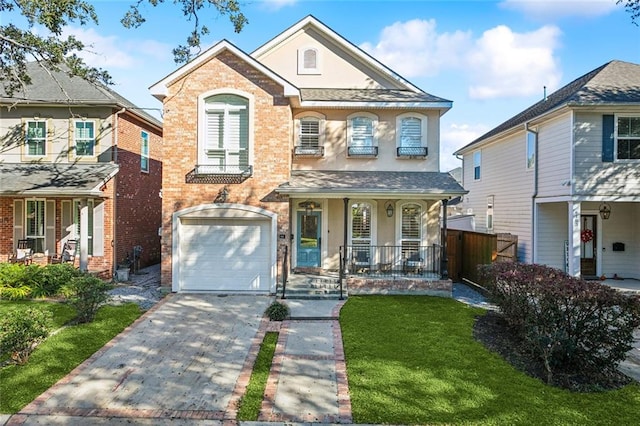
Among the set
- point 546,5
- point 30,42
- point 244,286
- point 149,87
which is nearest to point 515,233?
point 546,5

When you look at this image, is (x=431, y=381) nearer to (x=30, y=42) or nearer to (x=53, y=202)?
(x=30, y=42)

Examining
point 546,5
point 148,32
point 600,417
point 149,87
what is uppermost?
point 546,5

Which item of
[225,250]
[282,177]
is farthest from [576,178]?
[225,250]

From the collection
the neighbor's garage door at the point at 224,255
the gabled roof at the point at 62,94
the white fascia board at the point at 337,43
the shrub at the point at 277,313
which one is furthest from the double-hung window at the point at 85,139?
the shrub at the point at 277,313

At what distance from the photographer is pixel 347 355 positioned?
6.96m

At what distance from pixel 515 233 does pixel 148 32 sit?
1524cm

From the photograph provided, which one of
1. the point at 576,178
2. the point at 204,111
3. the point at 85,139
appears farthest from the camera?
the point at 85,139

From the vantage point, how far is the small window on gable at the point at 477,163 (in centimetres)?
1962

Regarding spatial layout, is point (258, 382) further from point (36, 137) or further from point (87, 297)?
point (36, 137)

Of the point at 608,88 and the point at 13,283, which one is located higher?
the point at 608,88

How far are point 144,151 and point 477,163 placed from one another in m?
16.6

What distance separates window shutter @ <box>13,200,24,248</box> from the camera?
45.9ft

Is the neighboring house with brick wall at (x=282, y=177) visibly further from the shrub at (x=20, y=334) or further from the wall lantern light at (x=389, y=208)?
the shrub at (x=20, y=334)

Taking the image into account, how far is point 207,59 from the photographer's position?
455 inches
